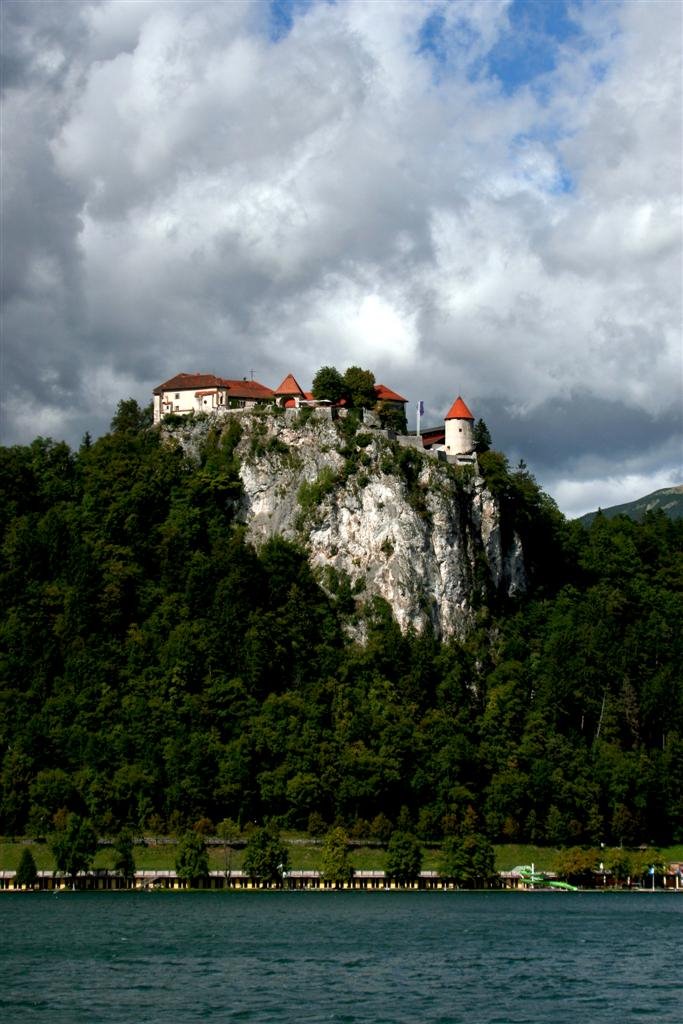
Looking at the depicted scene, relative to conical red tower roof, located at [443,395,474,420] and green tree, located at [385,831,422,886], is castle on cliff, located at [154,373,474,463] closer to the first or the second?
conical red tower roof, located at [443,395,474,420]

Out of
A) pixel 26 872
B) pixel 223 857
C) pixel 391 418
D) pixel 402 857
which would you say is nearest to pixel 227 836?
pixel 223 857

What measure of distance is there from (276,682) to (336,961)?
74.6m

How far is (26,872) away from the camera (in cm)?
13625

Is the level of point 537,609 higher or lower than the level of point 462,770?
higher

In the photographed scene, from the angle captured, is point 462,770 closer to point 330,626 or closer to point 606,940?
point 330,626

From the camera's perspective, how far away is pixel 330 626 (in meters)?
166

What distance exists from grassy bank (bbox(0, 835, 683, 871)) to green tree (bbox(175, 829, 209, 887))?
12.0 feet

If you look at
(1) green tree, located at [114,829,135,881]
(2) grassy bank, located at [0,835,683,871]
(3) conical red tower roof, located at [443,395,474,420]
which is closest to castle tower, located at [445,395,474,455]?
(3) conical red tower roof, located at [443,395,474,420]

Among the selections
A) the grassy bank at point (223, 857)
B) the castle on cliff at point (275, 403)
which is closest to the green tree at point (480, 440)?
the castle on cliff at point (275, 403)

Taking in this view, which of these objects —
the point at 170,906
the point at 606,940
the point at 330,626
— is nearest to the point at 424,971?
the point at 606,940

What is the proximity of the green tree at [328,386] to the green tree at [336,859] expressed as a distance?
5534 cm

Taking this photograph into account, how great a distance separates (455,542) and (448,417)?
15.7m

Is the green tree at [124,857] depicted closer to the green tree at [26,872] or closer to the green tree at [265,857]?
the green tree at [26,872]

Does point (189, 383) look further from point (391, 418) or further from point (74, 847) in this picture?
point (74, 847)
